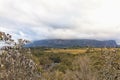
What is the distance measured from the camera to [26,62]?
11992 millimetres

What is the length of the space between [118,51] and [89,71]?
26570 millimetres

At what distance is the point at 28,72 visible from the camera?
12.1 meters

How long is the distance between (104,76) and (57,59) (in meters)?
84.5

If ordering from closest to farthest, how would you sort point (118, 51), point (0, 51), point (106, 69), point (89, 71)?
point (0, 51)
point (106, 69)
point (118, 51)
point (89, 71)

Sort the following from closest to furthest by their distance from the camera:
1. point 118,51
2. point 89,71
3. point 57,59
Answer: point 118,51
point 89,71
point 57,59

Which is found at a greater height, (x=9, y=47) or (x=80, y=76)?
(x=9, y=47)

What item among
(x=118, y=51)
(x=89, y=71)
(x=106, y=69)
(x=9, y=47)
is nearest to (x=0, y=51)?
(x=9, y=47)

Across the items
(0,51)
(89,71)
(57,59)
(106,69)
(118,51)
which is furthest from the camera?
(57,59)

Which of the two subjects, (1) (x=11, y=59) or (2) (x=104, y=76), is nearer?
(1) (x=11, y=59)

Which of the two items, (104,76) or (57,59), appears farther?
(57,59)

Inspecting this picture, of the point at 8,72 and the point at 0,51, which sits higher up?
the point at 0,51

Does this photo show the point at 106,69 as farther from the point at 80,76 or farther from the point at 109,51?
the point at 80,76

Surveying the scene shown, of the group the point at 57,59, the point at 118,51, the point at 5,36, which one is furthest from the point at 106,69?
the point at 57,59

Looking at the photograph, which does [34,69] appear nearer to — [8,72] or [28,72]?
[28,72]
